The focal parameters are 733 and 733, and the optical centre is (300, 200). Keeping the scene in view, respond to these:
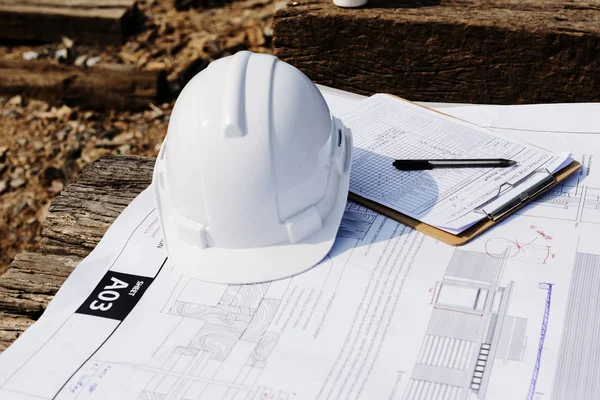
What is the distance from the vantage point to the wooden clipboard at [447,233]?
47.4 inches

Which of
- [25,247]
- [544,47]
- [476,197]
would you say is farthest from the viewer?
[25,247]

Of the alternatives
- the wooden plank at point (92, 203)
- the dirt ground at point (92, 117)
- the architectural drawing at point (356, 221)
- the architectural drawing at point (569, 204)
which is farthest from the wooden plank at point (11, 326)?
the dirt ground at point (92, 117)

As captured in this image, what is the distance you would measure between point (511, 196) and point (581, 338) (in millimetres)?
327

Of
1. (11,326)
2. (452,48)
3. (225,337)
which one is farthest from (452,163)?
(11,326)

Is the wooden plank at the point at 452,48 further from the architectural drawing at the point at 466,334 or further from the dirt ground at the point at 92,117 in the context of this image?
the dirt ground at the point at 92,117

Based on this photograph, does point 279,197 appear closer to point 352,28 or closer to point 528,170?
point 528,170

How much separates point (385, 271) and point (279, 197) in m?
0.20

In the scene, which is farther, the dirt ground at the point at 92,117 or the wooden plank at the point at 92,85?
the wooden plank at the point at 92,85

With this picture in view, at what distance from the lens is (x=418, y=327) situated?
104cm

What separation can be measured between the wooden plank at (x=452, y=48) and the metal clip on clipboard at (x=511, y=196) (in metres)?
0.41

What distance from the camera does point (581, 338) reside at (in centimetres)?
100

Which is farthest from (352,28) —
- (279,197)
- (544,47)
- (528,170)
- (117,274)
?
(117,274)

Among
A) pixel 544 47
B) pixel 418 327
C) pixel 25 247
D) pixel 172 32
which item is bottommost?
pixel 25 247

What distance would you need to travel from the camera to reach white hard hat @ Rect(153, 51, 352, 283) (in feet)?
3.58
